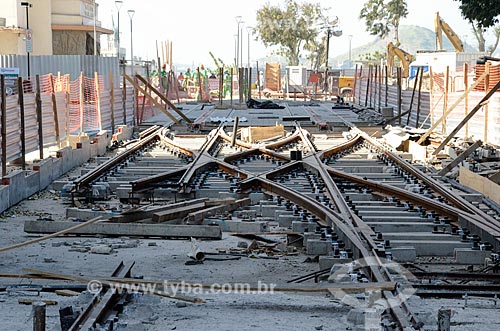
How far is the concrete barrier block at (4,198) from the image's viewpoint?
12797 mm

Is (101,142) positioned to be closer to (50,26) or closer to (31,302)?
(31,302)

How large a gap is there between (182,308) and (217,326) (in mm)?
526

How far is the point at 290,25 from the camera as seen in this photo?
110 meters

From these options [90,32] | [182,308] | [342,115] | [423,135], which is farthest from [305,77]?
[182,308]

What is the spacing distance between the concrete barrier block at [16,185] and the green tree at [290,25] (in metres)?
96.5

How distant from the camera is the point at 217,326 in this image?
669 cm

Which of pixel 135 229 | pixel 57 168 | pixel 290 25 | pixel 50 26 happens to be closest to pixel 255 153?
pixel 57 168

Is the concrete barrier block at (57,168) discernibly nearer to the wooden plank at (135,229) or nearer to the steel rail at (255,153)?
the steel rail at (255,153)

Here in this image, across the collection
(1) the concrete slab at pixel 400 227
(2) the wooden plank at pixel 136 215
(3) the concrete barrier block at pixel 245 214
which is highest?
(2) the wooden plank at pixel 136 215

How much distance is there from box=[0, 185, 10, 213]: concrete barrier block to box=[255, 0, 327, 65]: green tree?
97.5m

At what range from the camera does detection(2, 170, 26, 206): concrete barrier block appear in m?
13.3

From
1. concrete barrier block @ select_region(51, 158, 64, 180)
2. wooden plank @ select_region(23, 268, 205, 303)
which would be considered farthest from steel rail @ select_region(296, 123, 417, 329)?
concrete barrier block @ select_region(51, 158, 64, 180)

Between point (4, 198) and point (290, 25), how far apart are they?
9823 centimetres

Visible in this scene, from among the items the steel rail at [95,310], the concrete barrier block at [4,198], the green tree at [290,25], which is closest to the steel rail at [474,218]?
the steel rail at [95,310]
